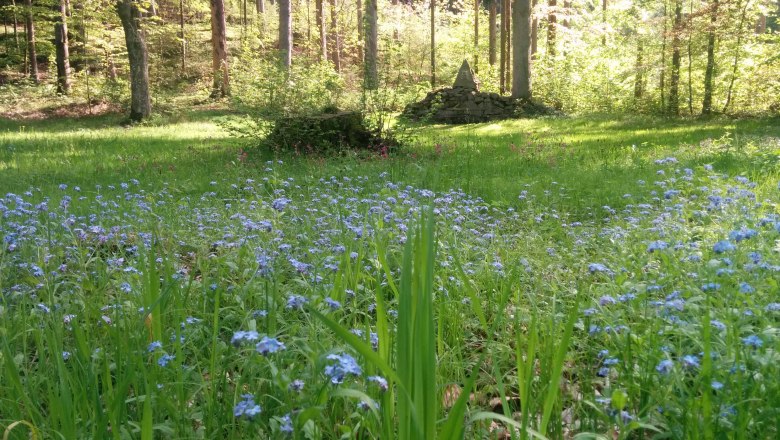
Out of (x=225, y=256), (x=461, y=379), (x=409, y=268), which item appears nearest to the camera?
(x=409, y=268)

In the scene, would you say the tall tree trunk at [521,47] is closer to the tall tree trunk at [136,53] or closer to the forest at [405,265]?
the forest at [405,265]

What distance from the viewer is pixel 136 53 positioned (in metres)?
16.8

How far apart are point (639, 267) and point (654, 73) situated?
66.8 ft

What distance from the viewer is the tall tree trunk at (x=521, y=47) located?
18.6 m

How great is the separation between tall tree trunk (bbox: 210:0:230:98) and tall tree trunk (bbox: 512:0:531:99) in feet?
41.9

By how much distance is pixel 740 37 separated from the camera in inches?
632

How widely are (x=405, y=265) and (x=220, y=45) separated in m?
26.5

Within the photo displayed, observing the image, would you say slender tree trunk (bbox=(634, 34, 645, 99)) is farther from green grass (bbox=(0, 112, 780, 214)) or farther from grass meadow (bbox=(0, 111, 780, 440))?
grass meadow (bbox=(0, 111, 780, 440))

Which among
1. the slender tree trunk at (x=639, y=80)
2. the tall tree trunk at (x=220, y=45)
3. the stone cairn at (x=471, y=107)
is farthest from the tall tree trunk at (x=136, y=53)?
the slender tree trunk at (x=639, y=80)

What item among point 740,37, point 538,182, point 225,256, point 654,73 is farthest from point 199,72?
point 225,256

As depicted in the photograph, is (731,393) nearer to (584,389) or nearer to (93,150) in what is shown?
(584,389)

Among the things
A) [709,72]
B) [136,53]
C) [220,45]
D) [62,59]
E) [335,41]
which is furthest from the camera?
[335,41]

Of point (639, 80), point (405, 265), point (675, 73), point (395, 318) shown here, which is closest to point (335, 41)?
point (639, 80)

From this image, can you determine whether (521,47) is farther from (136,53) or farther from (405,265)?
(405,265)
